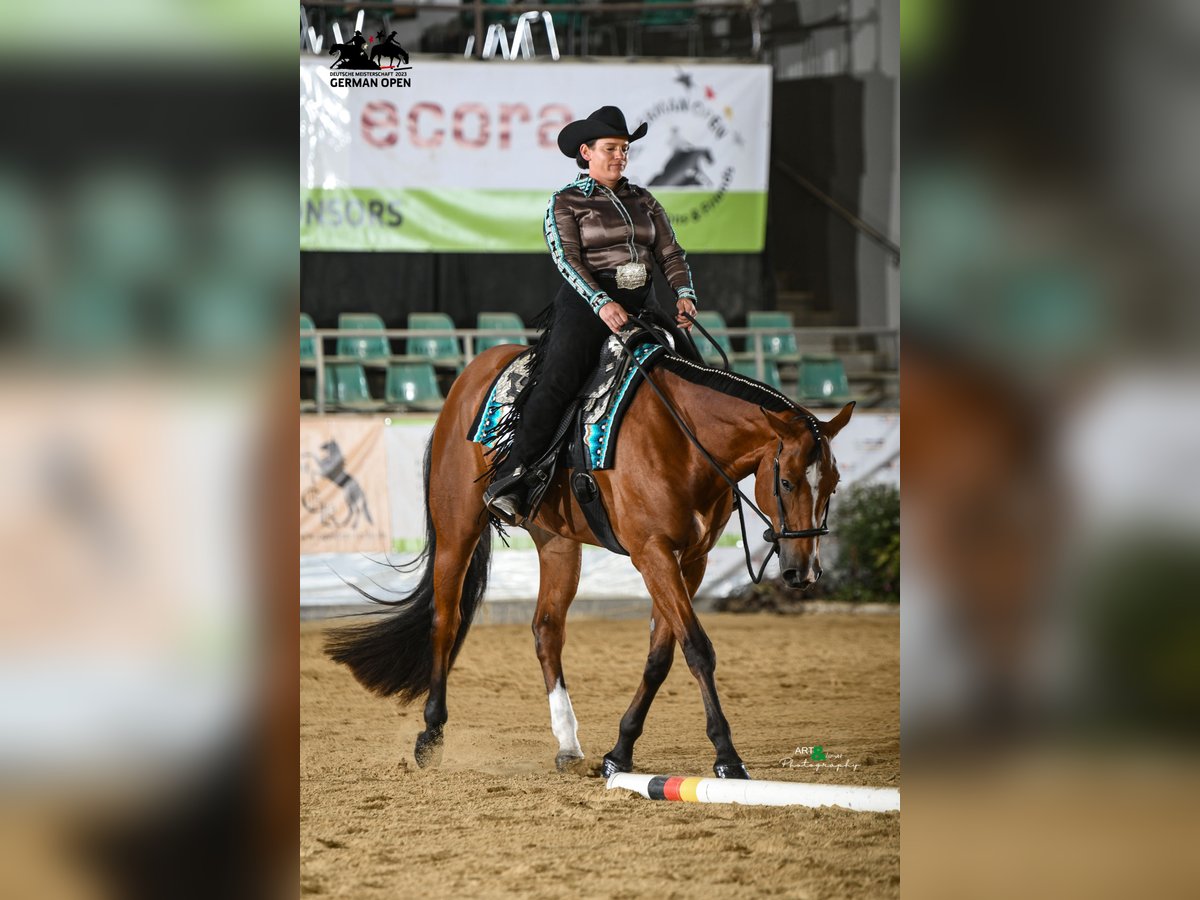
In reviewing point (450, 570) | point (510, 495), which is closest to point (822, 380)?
point (450, 570)

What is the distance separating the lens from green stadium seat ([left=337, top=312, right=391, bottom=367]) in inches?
487

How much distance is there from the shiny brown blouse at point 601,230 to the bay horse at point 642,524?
1.61ft

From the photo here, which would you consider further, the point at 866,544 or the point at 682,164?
the point at 682,164

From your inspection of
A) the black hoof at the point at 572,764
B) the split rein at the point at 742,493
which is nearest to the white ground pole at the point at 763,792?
the black hoof at the point at 572,764

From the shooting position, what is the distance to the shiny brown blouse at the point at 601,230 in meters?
4.79

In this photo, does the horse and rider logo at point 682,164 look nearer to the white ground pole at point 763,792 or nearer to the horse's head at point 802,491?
the horse's head at point 802,491

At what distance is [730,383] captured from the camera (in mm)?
4445

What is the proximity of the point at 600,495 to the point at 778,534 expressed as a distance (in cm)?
85

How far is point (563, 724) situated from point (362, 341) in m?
8.59

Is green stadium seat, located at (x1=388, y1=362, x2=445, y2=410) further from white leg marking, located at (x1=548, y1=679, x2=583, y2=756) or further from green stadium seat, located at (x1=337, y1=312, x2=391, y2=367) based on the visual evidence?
white leg marking, located at (x1=548, y1=679, x2=583, y2=756)

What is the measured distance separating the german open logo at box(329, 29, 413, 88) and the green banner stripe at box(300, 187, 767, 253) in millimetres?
1181
